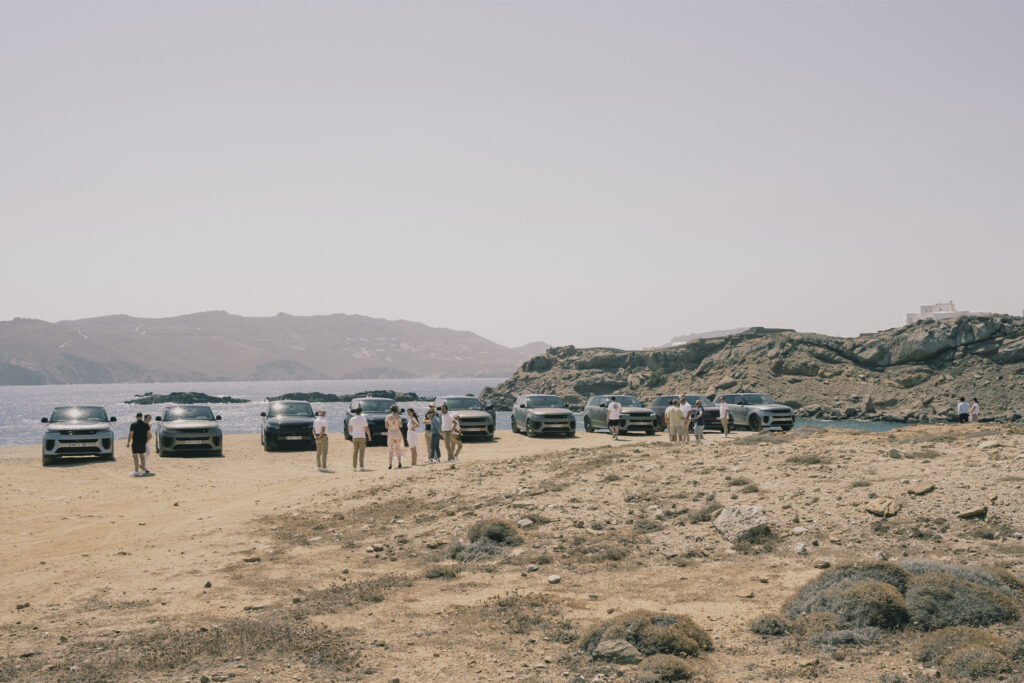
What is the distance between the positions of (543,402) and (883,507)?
22166 millimetres

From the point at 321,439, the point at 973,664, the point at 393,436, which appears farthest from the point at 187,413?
the point at 973,664

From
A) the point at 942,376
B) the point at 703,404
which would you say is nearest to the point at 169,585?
the point at 703,404

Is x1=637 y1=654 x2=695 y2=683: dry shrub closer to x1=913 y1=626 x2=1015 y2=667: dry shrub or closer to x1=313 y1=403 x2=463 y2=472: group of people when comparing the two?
x1=913 y1=626 x2=1015 y2=667: dry shrub

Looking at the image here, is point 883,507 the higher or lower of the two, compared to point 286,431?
lower

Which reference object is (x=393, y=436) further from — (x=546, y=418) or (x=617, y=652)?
(x=617, y=652)

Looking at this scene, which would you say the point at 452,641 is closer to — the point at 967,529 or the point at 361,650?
the point at 361,650

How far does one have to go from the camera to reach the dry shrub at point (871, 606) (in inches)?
292

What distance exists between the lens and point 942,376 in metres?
89.6

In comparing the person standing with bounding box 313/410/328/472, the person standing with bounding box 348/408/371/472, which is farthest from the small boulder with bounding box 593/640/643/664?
the person standing with bounding box 313/410/328/472

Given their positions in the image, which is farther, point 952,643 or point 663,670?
point 952,643

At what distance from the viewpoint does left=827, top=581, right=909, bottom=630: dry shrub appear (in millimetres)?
7426

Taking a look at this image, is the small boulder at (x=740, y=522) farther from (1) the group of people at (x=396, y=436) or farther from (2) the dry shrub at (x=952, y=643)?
(1) the group of people at (x=396, y=436)

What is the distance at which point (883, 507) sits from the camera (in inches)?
455

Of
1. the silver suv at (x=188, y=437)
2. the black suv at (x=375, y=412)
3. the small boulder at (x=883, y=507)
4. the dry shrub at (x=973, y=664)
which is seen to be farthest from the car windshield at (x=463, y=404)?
the dry shrub at (x=973, y=664)
